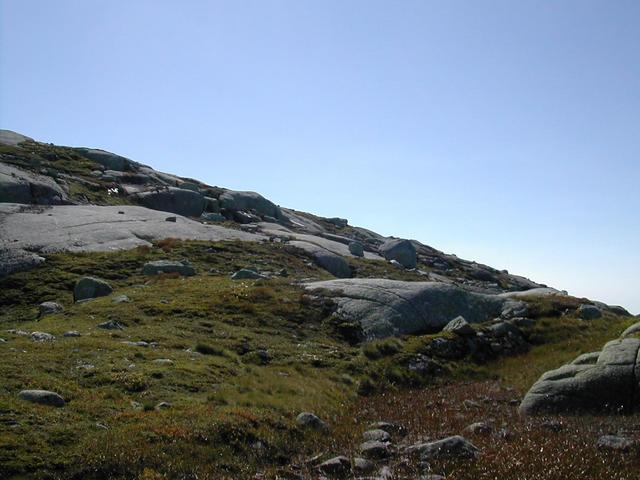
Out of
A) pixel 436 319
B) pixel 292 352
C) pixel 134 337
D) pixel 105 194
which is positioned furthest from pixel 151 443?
pixel 105 194

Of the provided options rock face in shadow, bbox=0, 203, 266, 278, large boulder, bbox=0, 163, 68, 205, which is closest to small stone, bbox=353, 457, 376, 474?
rock face in shadow, bbox=0, 203, 266, 278

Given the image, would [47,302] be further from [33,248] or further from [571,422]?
[571,422]

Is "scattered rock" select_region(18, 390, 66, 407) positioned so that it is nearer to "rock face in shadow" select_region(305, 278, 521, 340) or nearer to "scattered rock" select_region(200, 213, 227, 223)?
"rock face in shadow" select_region(305, 278, 521, 340)

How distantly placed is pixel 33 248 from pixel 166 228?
13.6 metres

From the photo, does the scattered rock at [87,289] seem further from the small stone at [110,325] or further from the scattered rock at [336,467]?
the scattered rock at [336,467]

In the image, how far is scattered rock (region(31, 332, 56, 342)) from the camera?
21328 millimetres

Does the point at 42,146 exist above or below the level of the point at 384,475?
above

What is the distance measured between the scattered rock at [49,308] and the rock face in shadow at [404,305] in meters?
13.9

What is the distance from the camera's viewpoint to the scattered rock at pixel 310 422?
55.0 feet

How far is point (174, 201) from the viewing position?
68.8 m

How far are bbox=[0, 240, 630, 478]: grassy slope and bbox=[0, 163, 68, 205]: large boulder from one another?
17763 mm

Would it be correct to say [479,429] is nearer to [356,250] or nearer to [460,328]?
[460,328]

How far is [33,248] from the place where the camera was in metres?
39.9

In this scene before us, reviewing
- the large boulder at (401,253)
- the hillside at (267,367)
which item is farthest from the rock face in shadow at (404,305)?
the large boulder at (401,253)
